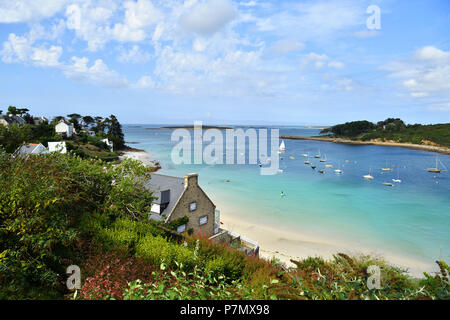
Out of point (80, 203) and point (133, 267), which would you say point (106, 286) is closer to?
point (133, 267)

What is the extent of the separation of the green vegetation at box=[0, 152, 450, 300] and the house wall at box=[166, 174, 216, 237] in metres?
8.98

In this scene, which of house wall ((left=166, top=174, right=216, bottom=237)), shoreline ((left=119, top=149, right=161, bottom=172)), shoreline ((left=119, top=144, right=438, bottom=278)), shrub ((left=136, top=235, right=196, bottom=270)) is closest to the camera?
shrub ((left=136, top=235, right=196, bottom=270))

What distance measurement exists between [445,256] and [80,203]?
3917 centimetres

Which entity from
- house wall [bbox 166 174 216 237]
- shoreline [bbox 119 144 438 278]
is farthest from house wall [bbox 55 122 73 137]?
house wall [bbox 166 174 216 237]

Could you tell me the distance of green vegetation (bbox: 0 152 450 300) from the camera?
5441mm

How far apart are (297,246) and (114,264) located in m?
26.0

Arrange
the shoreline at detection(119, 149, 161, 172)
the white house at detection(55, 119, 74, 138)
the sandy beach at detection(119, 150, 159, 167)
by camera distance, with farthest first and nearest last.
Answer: the white house at detection(55, 119, 74, 138), the sandy beach at detection(119, 150, 159, 167), the shoreline at detection(119, 149, 161, 172)

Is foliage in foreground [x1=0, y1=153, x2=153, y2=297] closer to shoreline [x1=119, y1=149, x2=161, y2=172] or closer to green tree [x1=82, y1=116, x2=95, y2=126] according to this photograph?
shoreline [x1=119, y1=149, x2=161, y2=172]

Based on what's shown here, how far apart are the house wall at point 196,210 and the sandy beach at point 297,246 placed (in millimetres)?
7337

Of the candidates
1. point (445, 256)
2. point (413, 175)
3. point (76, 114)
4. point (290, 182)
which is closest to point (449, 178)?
point (413, 175)

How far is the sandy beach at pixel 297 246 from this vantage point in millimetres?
26094

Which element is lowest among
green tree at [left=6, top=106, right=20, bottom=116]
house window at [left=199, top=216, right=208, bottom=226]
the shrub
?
house window at [left=199, top=216, right=208, bottom=226]

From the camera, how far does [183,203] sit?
20.5 m
